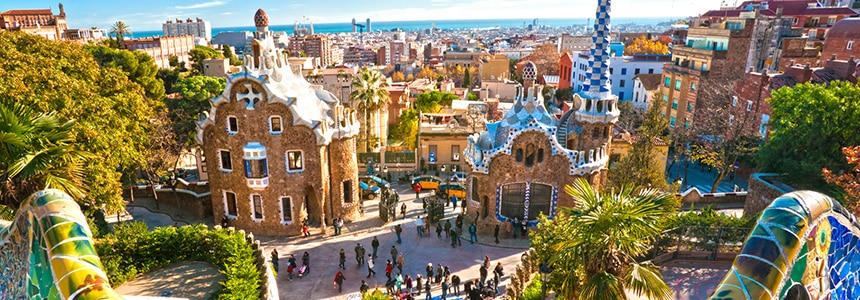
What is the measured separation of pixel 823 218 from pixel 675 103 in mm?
53654

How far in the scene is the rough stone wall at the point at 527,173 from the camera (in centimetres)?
2761

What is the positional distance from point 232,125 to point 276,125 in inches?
92.8

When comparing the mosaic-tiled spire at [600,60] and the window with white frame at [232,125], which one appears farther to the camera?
the mosaic-tiled spire at [600,60]

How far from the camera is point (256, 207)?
95.7 ft

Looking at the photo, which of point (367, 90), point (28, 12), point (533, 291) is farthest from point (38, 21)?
point (533, 291)

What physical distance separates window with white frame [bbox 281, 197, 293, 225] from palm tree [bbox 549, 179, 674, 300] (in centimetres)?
1907

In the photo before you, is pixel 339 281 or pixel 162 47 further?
pixel 162 47

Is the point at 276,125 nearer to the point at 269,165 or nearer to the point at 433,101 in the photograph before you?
the point at 269,165

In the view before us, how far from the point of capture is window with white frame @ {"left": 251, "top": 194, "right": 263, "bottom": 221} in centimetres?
2882

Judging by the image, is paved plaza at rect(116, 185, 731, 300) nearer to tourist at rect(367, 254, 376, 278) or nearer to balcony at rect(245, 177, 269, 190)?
tourist at rect(367, 254, 376, 278)

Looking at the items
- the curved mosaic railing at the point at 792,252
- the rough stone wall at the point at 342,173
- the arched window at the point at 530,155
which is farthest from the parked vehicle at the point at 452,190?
the curved mosaic railing at the point at 792,252

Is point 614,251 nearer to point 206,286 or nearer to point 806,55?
point 206,286

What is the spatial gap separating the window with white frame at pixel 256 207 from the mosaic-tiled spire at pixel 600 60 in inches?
771

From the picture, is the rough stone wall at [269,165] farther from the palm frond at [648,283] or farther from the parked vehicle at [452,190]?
the palm frond at [648,283]
